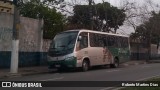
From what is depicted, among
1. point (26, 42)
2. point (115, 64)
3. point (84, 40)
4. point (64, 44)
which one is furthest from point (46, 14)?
point (64, 44)

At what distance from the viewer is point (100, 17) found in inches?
1575

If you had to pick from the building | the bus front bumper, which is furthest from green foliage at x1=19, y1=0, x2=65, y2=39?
the bus front bumper

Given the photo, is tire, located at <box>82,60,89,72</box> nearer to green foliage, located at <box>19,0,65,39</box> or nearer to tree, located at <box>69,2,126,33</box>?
green foliage, located at <box>19,0,65,39</box>

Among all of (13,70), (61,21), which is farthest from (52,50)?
(61,21)

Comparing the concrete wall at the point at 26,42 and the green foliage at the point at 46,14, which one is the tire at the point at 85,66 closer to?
the concrete wall at the point at 26,42

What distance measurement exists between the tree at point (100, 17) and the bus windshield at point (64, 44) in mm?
12492

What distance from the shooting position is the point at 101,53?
27391 mm

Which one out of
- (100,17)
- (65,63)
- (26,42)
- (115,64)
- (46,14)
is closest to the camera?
(65,63)

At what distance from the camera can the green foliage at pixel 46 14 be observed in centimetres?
3172

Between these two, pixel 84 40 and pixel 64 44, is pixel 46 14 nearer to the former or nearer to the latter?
pixel 84 40

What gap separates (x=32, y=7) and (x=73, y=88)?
64.5 feet

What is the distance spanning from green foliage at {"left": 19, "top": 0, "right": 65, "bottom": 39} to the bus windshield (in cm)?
710

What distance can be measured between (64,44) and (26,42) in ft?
14.8

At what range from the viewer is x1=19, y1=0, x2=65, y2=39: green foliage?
1249 inches
